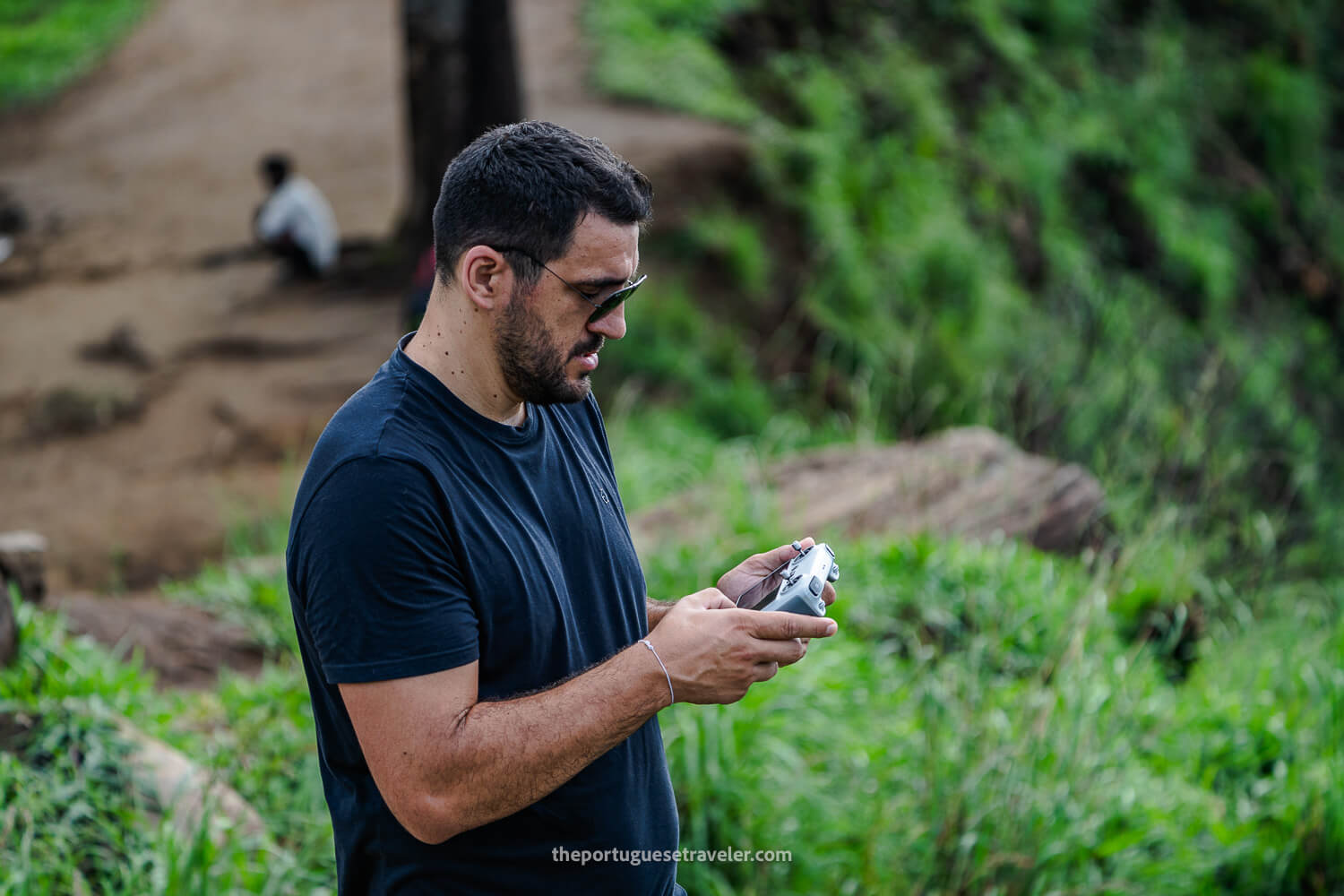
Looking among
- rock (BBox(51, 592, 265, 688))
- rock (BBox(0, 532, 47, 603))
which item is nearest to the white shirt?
rock (BBox(51, 592, 265, 688))

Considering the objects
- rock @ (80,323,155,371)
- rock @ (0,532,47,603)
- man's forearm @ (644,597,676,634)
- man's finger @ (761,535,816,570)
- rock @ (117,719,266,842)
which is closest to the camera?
man's finger @ (761,535,816,570)

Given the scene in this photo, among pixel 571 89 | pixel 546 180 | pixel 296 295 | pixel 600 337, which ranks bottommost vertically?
pixel 296 295

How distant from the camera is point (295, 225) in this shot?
9828mm

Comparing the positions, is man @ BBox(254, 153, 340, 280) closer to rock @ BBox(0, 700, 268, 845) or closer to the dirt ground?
the dirt ground

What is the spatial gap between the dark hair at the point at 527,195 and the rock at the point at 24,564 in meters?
3.02

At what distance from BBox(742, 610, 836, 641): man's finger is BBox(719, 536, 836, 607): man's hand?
252mm

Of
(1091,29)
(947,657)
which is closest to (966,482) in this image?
(947,657)

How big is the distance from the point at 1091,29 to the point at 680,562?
13303 mm

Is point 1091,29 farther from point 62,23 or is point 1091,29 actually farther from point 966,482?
point 62,23

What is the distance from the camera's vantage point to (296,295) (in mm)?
10242

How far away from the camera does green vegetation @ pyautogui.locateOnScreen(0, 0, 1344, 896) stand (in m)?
3.44

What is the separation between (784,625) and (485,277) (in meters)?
0.68

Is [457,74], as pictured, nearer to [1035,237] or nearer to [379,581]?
[1035,237]

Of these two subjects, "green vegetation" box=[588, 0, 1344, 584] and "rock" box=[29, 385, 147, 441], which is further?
"rock" box=[29, 385, 147, 441]
